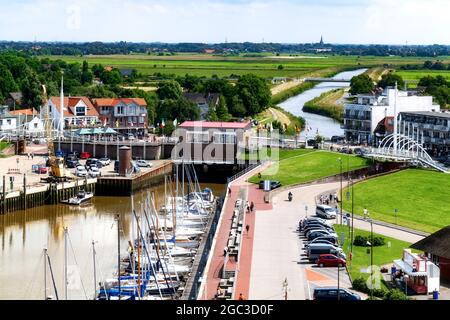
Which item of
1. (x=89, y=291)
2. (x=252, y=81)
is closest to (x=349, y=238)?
(x=89, y=291)

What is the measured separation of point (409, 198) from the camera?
1446 inches

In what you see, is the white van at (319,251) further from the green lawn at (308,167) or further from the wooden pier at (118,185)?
the wooden pier at (118,185)

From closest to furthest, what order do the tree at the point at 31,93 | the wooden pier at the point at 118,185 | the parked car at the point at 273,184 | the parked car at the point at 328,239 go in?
the parked car at the point at 328,239, the parked car at the point at 273,184, the wooden pier at the point at 118,185, the tree at the point at 31,93

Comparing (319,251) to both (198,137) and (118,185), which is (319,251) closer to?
(118,185)

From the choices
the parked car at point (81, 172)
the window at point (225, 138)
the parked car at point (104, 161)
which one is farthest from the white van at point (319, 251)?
the parked car at point (104, 161)

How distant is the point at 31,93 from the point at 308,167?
36848 mm

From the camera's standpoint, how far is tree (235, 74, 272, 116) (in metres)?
73.0

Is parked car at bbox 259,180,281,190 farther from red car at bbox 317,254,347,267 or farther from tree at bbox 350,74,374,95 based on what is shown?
tree at bbox 350,74,374,95

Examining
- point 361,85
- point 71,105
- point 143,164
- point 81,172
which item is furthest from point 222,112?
point 81,172

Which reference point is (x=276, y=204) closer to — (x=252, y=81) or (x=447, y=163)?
(x=447, y=163)

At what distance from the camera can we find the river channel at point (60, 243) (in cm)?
2480

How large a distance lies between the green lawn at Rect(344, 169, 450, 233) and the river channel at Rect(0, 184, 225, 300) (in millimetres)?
9967

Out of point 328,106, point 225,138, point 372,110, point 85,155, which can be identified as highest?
point 372,110

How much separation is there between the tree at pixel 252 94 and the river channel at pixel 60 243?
1062 inches
